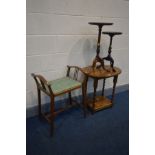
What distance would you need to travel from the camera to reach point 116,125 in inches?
91.7

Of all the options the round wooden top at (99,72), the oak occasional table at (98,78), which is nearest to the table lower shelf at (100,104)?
the oak occasional table at (98,78)

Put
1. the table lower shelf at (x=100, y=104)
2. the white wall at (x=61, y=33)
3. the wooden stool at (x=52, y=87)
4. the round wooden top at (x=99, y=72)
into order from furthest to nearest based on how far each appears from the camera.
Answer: the table lower shelf at (x=100, y=104)
the round wooden top at (x=99, y=72)
the white wall at (x=61, y=33)
the wooden stool at (x=52, y=87)

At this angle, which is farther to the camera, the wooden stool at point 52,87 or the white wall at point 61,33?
the white wall at point 61,33

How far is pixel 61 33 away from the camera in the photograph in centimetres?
238

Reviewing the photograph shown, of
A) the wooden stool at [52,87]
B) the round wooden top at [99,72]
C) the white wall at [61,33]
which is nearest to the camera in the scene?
the wooden stool at [52,87]

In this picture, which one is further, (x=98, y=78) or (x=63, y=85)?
(x=98, y=78)

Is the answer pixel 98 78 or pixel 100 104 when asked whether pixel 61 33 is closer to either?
pixel 98 78

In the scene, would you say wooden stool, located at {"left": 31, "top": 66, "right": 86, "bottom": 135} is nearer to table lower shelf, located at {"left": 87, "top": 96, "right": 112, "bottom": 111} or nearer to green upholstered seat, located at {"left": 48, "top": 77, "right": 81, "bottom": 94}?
green upholstered seat, located at {"left": 48, "top": 77, "right": 81, "bottom": 94}

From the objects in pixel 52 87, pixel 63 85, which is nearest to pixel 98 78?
pixel 63 85

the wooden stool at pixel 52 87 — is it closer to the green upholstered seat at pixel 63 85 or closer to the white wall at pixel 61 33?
the green upholstered seat at pixel 63 85

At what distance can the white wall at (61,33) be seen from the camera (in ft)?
7.18

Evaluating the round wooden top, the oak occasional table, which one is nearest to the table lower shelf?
the oak occasional table

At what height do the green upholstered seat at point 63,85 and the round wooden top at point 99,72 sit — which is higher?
the round wooden top at point 99,72

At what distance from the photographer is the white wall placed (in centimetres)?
219
